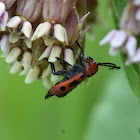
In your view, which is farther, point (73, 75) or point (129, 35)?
point (73, 75)

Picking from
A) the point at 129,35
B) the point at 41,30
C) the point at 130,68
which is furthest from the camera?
the point at 130,68

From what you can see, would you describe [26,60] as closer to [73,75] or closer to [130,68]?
[73,75]

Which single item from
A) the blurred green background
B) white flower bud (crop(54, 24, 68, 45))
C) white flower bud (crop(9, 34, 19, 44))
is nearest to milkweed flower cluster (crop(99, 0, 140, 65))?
white flower bud (crop(54, 24, 68, 45))

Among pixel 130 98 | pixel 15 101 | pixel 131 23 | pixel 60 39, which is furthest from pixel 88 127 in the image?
pixel 131 23

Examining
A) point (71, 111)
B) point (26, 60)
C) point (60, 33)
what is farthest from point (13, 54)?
point (71, 111)

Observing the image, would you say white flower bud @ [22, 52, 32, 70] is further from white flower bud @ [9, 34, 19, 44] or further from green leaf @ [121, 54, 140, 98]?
green leaf @ [121, 54, 140, 98]

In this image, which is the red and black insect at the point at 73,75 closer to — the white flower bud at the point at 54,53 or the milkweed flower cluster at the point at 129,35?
the white flower bud at the point at 54,53

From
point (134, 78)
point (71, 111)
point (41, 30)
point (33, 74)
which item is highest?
point (41, 30)
